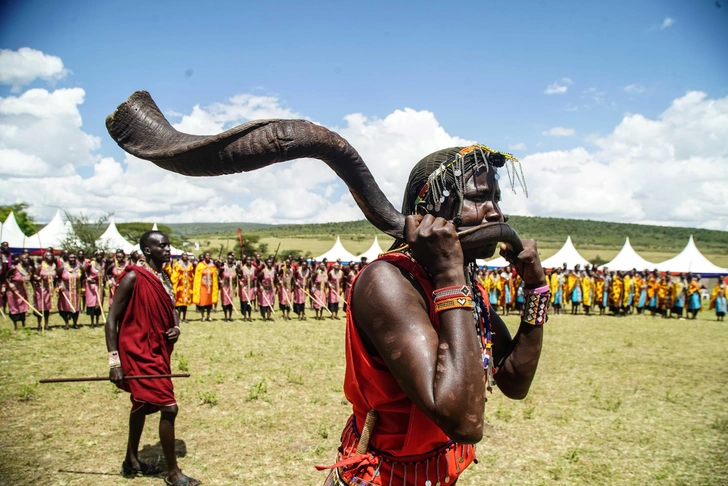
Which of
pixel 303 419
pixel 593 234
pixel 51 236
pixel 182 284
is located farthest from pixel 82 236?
pixel 593 234

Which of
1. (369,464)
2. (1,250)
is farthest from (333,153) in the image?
(1,250)

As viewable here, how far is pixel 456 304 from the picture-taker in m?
1.54

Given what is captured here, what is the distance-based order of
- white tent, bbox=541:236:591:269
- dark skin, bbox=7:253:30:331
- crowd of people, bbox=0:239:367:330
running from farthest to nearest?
1. white tent, bbox=541:236:591:269
2. crowd of people, bbox=0:239:367:330
3. dark skin, bbox=7:253:30:331

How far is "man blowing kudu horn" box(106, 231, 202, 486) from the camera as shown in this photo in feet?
14.6

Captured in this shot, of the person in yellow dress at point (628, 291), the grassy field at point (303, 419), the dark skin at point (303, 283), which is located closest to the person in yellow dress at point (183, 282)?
the dark skin at point (303, 283)

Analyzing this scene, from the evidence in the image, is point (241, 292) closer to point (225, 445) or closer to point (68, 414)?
point (68, 414)

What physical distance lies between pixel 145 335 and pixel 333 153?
3.85m

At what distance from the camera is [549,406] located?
765 cm

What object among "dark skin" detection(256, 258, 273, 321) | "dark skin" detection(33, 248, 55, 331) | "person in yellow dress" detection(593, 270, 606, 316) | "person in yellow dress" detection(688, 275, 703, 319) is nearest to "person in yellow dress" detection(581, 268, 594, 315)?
"person in yellow dress" detection(593, 270, 606, 316)

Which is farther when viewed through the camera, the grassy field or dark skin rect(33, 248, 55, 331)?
dark skin rect(33, 248, 55, 331)

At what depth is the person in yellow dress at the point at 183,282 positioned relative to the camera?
16712 millimetres

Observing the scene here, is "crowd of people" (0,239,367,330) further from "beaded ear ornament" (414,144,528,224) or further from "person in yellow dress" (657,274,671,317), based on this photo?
"person in yellow dress" (657,274,671,317)

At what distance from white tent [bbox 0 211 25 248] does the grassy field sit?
22.2m

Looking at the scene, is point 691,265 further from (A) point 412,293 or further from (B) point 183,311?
(A) point 412,293
